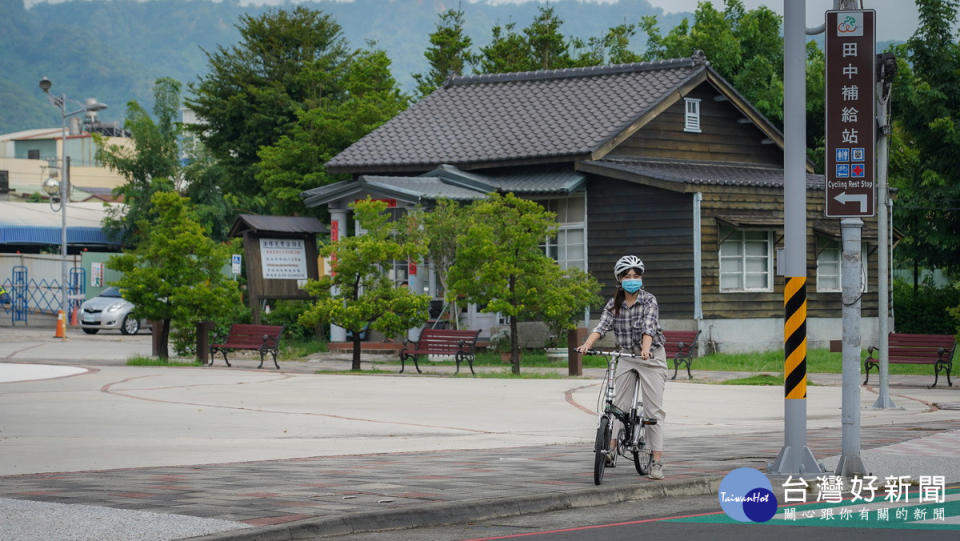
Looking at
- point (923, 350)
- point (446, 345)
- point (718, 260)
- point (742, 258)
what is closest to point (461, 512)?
point (923, 350)

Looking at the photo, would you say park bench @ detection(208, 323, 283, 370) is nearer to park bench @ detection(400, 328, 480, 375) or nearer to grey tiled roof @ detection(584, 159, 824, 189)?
park bench @ detection(400, 328, 480, 375)

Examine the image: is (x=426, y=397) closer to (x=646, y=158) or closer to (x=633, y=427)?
(x=633, y=427)

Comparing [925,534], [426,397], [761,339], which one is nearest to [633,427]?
[925,534]

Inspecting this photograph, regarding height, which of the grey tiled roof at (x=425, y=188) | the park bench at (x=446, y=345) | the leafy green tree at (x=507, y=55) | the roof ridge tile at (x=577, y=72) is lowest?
the park bench at (x=446, y=345)

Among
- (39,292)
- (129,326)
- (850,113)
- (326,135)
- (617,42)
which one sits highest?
(617,42)

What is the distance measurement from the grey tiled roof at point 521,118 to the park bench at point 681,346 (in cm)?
669

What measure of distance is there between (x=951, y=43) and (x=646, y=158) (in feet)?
35.8

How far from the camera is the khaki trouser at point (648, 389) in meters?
11.0

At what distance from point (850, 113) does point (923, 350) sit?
1443 cm

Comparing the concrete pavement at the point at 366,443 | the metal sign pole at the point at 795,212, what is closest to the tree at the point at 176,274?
the concrete pavement at the point at 366,443

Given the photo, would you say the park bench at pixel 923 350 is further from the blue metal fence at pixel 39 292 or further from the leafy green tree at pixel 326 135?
the blue metal fence at pixel 39 292

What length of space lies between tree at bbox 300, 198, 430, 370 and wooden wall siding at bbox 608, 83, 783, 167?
8871mm

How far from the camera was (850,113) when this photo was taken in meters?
11.1

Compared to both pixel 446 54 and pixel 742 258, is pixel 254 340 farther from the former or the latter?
pixel 446 54
